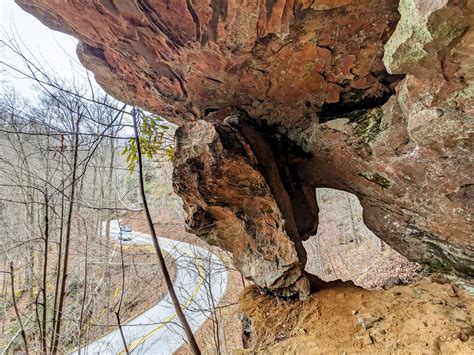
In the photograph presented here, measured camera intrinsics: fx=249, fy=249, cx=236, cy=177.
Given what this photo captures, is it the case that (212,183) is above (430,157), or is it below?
above

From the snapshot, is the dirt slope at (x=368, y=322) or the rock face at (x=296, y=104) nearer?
the rock face at (x=296, y=104)

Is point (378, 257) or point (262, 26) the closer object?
point (262, 26)

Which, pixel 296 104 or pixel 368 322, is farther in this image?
pixel 296 104

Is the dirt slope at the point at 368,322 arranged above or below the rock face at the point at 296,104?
below

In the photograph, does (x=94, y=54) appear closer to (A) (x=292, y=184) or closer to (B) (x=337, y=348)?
(A) (x=292, y=184)

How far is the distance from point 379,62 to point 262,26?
1256 mm

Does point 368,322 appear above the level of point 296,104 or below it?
below

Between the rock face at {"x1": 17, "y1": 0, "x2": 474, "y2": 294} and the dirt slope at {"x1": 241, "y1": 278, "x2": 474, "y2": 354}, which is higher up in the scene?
the rock face at {"x1": 17, "y1": 0, "x2": 474, "y2": 294}

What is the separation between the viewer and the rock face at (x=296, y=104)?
1662 millimetres

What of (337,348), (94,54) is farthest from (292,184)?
(94,54)

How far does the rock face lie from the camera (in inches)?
65.4

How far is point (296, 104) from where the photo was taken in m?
3.04

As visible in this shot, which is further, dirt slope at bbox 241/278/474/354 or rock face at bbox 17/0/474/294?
dirt slope at bbox 241/278/474/354

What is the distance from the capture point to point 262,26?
205 centimetres
